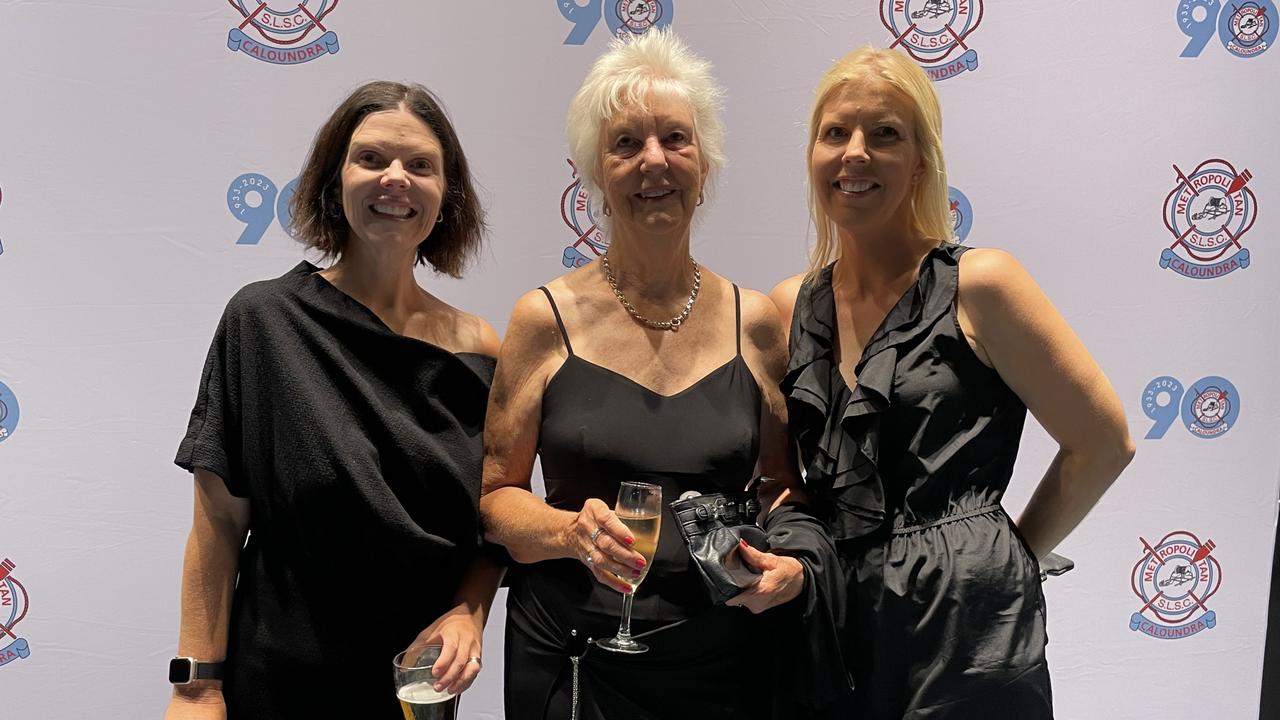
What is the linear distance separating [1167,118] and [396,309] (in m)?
2.94

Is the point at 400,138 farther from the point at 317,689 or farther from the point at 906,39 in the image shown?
the point at 906,39

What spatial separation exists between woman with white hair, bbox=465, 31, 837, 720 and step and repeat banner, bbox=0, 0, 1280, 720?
3.07ft

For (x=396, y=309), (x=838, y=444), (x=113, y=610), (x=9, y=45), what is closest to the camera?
(x=838, y=444)

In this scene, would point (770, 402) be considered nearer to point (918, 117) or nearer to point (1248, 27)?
point (918, 117)

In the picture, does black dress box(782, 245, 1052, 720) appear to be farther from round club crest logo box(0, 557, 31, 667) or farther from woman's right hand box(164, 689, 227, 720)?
round club crest logo box(0, 557, 31, 667)

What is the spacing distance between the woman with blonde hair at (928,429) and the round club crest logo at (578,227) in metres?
1.33

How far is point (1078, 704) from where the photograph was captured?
3531 millimetres

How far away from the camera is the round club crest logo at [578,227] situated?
317cm

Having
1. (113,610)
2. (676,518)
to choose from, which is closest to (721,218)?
(676,518)

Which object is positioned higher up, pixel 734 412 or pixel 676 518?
pixel 734 412

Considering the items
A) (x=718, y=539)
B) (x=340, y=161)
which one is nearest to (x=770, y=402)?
(x=718, y=539)

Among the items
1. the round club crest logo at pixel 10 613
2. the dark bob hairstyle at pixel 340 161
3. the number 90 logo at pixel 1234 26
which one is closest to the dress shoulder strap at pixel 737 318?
the dark bob hairstyle at pixel 340 161

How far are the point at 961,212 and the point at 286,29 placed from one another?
2.51 metres

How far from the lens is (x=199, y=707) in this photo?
1824 millimetres
